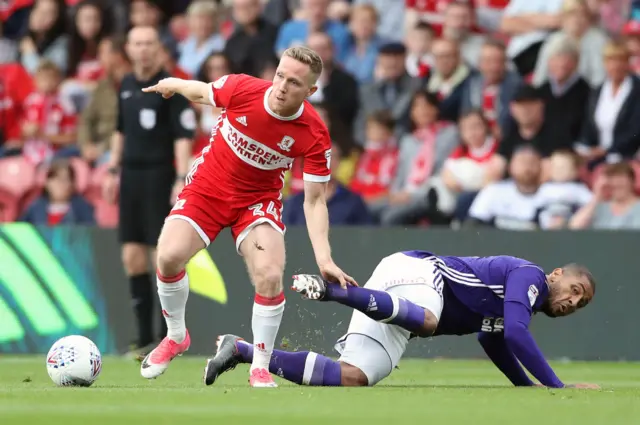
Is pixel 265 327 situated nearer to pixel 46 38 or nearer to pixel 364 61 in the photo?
pixel 364 61

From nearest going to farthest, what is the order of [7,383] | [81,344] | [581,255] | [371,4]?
[81,344] < [7,383] < [581,255] < [371,4]

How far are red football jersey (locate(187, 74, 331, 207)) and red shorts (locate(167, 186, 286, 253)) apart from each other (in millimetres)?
48

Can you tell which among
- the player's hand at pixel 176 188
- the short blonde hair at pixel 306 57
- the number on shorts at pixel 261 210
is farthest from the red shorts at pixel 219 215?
the player's hand at pixel 176 188

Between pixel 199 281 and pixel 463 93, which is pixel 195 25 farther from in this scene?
pixel 199 281

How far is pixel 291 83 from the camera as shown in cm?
770

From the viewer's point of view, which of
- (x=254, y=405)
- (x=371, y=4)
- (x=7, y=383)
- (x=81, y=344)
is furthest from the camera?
(x=371, y=4)

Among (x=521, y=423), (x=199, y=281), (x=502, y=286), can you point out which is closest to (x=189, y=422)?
(x=521, y=423)

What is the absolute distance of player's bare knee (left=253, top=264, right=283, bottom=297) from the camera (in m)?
7.91

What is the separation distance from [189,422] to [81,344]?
2444 millimetres

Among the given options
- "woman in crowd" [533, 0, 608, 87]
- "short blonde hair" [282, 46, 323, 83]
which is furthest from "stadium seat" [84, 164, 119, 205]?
"short blonde hair" [282, 46, 323, 83]

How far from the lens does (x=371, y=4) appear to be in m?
15.9

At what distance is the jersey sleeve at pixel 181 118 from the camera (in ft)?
38.5

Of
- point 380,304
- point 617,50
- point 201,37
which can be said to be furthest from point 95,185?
point 380,304

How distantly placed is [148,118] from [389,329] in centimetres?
468
